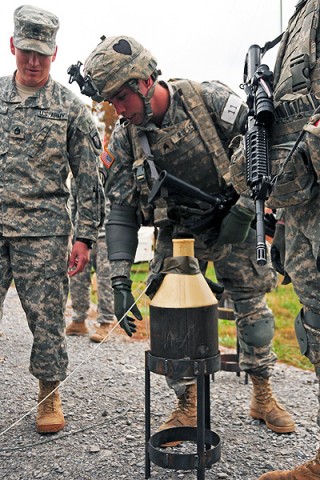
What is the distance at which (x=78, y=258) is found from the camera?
13.4 feet

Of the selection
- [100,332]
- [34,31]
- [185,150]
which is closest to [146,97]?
[185,150]

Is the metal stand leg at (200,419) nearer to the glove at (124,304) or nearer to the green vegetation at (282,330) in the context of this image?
the glove at (124,304)

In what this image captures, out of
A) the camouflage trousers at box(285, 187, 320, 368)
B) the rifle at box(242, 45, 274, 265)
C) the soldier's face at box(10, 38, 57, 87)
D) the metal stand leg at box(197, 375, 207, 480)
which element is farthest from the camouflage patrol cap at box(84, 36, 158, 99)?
the metal stand leg at box(197, 375, 207, 480)

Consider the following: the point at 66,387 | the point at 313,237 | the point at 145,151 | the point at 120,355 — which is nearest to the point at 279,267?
the point at 313,237

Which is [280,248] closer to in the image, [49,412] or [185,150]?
[185,150]

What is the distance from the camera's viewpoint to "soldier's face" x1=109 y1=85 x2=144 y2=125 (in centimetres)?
360

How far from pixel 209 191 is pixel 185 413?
1414 millimetres

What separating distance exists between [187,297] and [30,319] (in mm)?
1455

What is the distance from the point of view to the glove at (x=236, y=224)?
11.7 feet

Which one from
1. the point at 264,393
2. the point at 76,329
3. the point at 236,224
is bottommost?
the point at 264,393

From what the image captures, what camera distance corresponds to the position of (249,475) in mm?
3369

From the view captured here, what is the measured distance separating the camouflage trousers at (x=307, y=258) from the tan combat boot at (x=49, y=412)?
186 centimetres

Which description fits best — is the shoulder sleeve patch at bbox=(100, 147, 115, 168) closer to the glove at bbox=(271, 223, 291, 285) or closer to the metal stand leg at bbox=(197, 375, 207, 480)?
the glove at bbox=(271, 223, 291, 285)

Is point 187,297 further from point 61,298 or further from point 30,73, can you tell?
point 30,73
